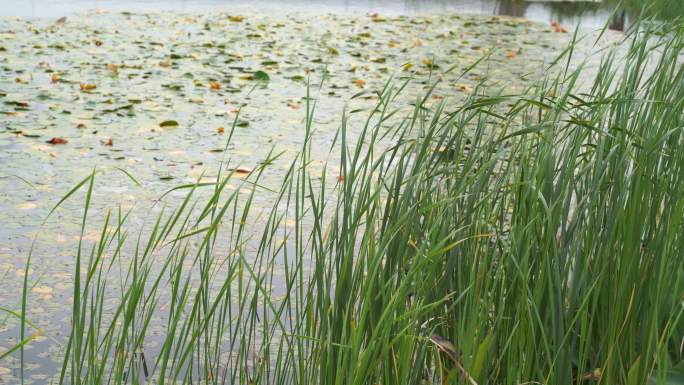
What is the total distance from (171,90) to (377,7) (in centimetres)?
639

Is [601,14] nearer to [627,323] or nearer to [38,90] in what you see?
[38,90]

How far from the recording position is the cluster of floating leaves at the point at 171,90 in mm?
3746

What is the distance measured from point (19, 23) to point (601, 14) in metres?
7.05

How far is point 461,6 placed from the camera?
43.6 feet

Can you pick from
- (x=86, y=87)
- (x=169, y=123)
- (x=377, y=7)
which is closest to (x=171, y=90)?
(x=86, y=87)

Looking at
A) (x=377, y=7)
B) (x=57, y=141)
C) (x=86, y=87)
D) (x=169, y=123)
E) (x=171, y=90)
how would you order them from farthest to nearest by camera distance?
(x=377, y=7) → (x=171, y=90) → (x=86, y=87) → (x=169, y=123) → (x=57, y=141)

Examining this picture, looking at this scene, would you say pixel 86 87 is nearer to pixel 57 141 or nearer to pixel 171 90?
pixel 171 90

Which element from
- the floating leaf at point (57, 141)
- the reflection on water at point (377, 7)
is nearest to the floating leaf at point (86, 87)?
the floating leaf at point (57, 141)

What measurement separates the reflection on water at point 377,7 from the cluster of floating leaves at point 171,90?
2.47 feet

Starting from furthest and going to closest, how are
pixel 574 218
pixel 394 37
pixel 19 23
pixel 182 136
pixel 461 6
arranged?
1. pixel 461 6
2. pixel 394 37
3. pixel 19 23
4. pixel 182 136
5. pixel 574 218

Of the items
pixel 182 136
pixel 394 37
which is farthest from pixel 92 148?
pixel 394 37

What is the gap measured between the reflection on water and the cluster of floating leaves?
752 millimetres

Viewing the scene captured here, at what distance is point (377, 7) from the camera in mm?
12422

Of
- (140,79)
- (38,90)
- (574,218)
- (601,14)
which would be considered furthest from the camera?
(601,14)
